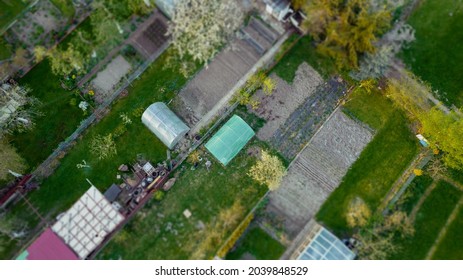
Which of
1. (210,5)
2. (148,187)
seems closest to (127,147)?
(148,187)

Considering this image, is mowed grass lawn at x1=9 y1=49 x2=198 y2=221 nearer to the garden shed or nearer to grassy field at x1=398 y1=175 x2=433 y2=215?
the garden shed

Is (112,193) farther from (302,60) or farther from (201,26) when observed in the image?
(302,60)

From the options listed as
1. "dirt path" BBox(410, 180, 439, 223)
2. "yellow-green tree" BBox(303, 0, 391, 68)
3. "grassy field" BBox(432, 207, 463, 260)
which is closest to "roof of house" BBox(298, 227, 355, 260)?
"dirt path" BBox(410, 180, 439, 223)

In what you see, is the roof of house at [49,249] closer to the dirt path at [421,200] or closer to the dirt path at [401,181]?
the dirt path at [401,181]

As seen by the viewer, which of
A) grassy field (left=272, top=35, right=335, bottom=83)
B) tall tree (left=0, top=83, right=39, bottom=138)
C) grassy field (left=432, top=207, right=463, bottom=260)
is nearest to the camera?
grassy field (left=432, top=207, right=463, bottom=260)

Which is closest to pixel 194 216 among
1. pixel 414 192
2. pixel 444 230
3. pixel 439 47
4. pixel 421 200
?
pixel 414 192
